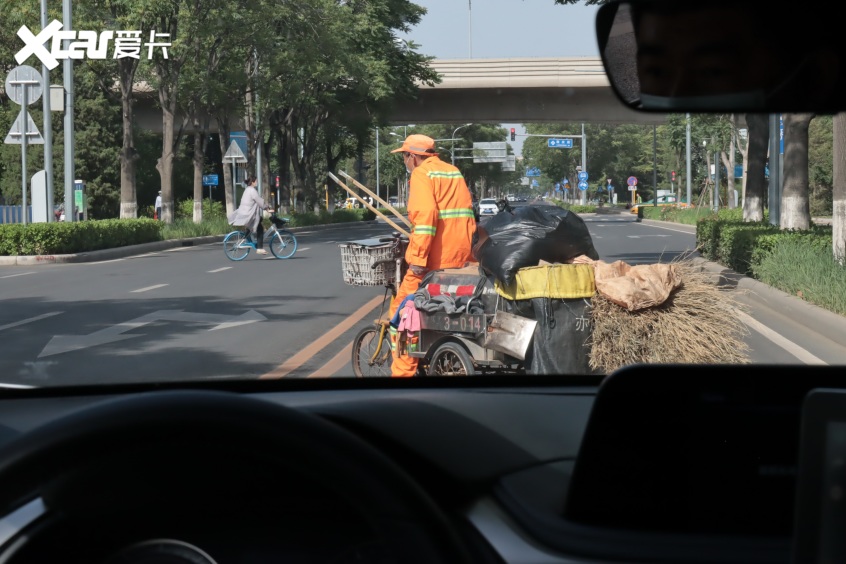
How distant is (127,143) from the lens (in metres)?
36.0

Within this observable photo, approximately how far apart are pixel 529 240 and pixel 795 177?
552 inches

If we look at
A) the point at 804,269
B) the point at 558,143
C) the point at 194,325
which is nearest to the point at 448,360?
the point at 194,325

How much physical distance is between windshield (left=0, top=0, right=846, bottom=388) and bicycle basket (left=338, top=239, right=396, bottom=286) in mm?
20

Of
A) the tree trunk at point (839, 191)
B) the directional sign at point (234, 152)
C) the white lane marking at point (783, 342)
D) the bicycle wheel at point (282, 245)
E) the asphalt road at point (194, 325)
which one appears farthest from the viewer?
the directional sign at point (234, 152)

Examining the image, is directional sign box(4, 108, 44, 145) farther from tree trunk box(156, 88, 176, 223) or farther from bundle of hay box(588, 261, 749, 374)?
bundle of hay box(588, 261, 749, 374)

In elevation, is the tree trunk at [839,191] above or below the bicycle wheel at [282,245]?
above

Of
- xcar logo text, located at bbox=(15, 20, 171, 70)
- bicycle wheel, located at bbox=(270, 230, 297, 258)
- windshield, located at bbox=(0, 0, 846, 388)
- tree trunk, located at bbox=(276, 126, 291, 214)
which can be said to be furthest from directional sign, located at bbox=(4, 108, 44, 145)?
tree trunk, located at bbox=(276, 126, 291, 214)

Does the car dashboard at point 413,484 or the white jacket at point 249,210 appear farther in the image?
the white jacket at point 249,210

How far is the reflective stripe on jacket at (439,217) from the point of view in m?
7.02

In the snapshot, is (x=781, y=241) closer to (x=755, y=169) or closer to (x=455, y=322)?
(x=455, y=322)

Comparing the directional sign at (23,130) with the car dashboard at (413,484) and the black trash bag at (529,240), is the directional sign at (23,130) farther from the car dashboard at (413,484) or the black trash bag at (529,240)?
the car dashboard at (413,484)

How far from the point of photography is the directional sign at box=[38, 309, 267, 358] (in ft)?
35.6

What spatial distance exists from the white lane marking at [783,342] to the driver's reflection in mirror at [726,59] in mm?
7357

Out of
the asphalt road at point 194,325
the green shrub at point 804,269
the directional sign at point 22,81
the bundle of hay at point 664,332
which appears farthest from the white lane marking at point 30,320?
the directional sign at point 22,81
